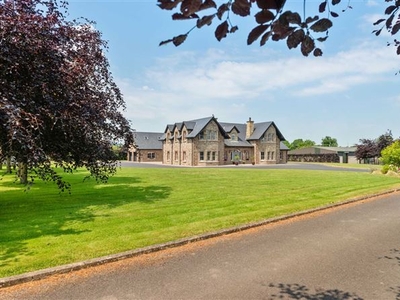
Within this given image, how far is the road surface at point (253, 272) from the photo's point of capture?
176 inches

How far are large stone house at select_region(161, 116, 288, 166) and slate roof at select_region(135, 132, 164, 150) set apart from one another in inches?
246

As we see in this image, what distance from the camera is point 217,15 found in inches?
74.4

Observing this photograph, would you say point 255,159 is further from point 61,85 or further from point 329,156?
point 61,85

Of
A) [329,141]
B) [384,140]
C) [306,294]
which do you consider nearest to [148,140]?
[384,140]

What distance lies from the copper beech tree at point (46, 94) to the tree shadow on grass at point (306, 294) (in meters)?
6.77

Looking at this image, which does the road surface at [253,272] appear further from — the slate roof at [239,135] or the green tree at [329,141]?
the green tree at [329,141]

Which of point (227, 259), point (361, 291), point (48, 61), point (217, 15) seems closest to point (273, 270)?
point (227, 259)

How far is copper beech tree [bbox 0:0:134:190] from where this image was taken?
8289mm

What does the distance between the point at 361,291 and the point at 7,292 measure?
542 centimetres

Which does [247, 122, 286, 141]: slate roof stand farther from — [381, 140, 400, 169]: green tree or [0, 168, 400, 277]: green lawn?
[0, 168, 400, 277]: green lawn

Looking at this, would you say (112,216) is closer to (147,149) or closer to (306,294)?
(306,294)

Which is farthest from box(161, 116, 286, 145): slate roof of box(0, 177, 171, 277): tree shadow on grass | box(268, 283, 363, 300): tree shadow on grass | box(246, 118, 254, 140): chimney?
box(268, 283, 363, 300): tree shadow on grass

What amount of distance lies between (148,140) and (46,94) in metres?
54.6

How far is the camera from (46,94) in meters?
9.18
